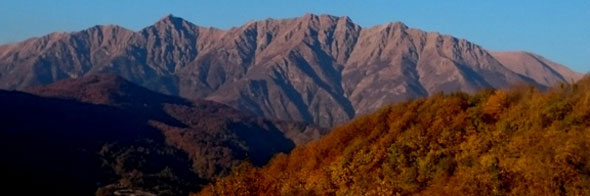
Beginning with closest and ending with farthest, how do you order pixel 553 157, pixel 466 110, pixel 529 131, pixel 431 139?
pixel 553 157, pixel 529 131, pixel 431 139, pixel 466 110

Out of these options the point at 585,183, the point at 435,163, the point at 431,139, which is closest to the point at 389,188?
the point at 435,163

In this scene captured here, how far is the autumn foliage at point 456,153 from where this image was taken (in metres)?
81.9

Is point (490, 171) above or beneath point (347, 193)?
above

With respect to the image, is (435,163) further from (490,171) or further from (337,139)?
(337,139)

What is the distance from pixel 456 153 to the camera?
104 meters

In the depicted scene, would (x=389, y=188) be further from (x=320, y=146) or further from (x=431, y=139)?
(x=320, y=146)

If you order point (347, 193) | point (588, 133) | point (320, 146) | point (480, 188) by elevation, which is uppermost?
point (588, 133)

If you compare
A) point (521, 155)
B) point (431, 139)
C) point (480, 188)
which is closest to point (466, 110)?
point (431, 139)

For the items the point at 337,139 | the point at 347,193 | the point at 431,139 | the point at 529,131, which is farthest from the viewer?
the point at 337,139

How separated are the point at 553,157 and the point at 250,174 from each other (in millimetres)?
40931

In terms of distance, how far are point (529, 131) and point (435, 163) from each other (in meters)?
12.8

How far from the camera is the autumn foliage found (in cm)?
8194

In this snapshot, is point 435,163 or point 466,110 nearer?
point 435,163

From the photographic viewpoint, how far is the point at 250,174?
10606cm
